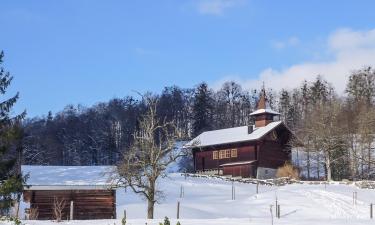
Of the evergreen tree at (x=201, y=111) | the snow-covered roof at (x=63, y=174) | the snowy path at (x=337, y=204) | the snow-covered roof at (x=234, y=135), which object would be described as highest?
the evergreen tree at (x=201, y=111)

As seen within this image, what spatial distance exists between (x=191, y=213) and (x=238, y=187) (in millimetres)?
18604

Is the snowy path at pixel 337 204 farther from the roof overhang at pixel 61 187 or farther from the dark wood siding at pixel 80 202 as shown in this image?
the roof overhang at pixel 61 187

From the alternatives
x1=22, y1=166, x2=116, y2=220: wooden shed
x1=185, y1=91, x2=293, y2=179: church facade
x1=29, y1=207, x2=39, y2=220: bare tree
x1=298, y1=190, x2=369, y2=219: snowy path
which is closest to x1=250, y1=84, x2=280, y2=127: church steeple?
x1=185, y1=91, x2=293, y2=179: church facade

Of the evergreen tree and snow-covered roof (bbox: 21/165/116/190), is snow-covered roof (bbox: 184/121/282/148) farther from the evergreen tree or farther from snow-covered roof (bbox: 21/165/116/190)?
the evergreen tree

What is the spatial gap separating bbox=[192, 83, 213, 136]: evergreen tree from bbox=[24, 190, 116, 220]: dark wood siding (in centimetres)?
7048

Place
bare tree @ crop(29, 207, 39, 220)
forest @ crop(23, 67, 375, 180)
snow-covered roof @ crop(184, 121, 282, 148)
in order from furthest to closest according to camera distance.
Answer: forest @ crop(23, 67, 375, 180), snow-covered roof @ crop(184, 121, 282, 148), bare tree @ crop(29, 207, 39, 220)

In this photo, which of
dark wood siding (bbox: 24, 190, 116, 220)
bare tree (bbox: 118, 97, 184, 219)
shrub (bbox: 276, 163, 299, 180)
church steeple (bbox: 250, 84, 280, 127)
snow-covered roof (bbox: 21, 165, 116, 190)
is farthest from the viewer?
church steeple (bbox: 250, 84, 280, 127)

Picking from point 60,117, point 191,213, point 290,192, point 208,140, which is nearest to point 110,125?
point 60,117

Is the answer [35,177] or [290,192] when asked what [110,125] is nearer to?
[35,177]

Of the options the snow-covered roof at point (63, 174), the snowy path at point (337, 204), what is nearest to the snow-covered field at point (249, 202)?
the snowy path at point (337, 204)

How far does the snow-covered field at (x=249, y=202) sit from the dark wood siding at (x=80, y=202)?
1.18m

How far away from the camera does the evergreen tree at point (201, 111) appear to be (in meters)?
112

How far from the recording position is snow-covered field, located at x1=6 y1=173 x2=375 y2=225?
41031mm

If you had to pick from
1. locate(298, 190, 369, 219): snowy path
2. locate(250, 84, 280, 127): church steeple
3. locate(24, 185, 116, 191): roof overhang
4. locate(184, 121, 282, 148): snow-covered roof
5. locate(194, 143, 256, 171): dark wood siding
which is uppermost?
locate(250, 84, 280, 127): church steeple
